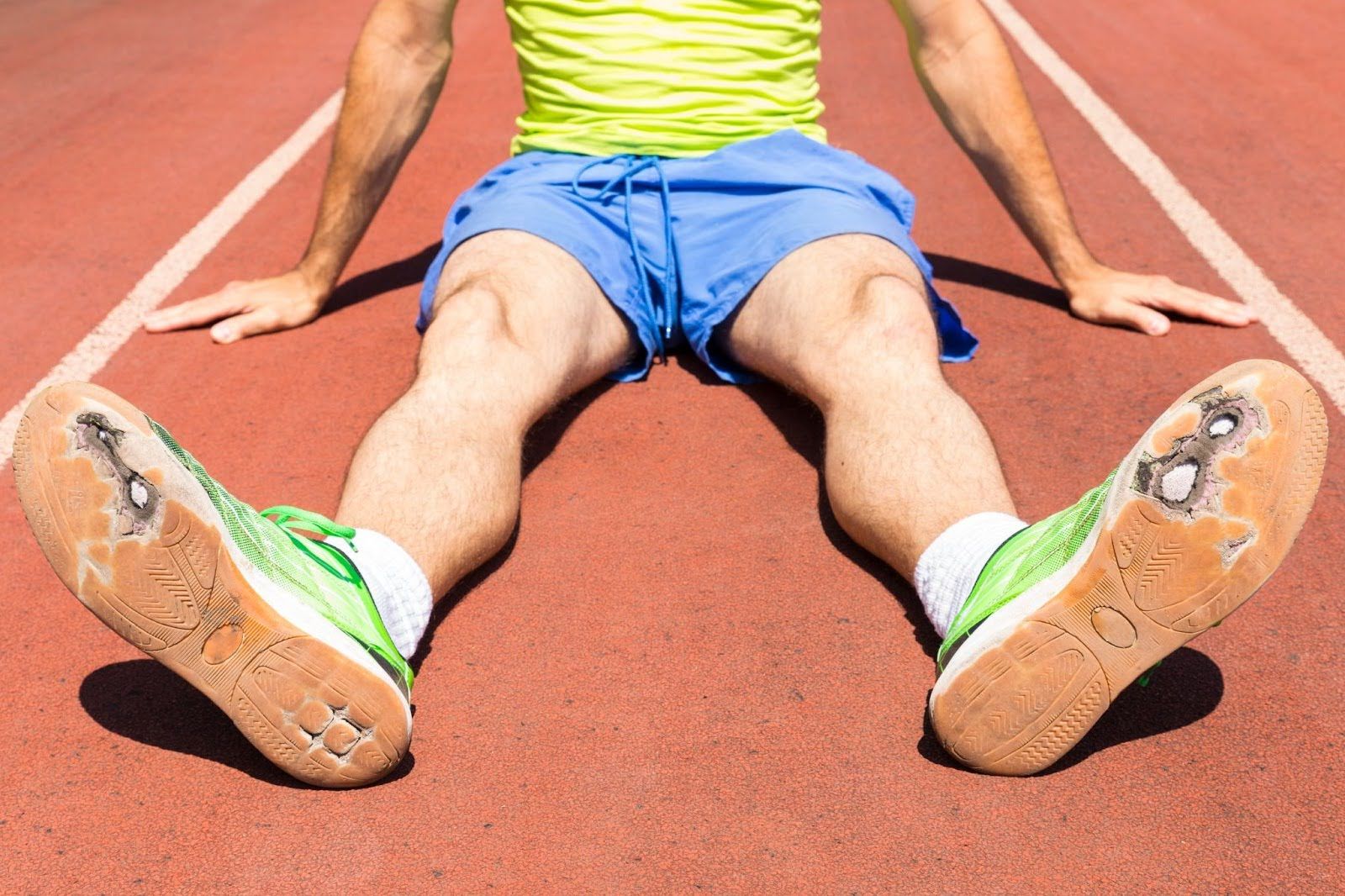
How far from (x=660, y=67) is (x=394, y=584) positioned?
5.93 ft

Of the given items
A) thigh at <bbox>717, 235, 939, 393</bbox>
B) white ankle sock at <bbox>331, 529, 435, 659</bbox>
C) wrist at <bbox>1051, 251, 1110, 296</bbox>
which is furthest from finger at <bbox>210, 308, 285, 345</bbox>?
wrist at <bbox>1051, 251, 1110, 296</bbox>

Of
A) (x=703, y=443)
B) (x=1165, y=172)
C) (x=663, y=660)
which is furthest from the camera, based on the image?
(x=1165, y=172)

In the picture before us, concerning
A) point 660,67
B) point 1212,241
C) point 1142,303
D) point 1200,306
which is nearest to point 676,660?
point 660,67

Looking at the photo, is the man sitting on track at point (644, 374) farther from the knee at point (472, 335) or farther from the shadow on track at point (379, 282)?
the shadow on track at point (379, 282)

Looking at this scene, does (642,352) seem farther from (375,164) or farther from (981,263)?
(981,263)

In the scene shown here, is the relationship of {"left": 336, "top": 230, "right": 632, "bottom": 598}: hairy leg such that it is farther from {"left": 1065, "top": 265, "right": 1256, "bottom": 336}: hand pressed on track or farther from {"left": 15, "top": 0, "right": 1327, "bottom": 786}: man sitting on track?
{"left": 1065, "top": 265, "right": 1256, "bottom": 336}: hand pressed on track

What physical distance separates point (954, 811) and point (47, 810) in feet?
5.14

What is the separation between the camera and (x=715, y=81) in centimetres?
384

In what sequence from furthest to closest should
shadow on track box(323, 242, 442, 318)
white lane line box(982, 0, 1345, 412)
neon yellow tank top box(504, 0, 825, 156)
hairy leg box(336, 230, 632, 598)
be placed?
shadow on track box(323, 242, 442, 318)
white lane line box(982, 0, 1345, 412)
neon yellow tank top box(504, 0, 825, 156)
hairy leg box(336, 230, 632, 598)

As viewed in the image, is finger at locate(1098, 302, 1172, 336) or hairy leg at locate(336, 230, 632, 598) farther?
finger at locate(1098, 302, 1172, 336)

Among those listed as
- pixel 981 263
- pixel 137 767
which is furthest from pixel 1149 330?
pixel 137 767

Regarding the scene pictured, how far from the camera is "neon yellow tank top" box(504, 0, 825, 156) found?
3.80 meters

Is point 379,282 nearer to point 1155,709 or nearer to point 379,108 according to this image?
point 379,108

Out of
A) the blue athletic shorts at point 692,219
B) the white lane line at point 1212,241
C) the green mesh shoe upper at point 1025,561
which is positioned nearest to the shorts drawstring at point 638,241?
the blue athletic shorts at point 692,219
